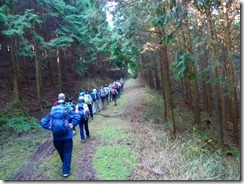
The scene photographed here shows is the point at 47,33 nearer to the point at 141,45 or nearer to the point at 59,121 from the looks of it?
the point at 141,45

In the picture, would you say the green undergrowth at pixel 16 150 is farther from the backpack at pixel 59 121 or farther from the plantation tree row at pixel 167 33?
the plantation tree row at pixel 167 33

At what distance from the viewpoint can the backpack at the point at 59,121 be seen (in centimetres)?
704

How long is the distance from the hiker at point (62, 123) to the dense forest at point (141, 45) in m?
3.49

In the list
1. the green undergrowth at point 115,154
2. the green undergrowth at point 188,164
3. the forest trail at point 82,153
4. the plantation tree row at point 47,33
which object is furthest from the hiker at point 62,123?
the plantation tree row at point 47,33

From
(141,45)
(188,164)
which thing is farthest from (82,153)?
(141,45)

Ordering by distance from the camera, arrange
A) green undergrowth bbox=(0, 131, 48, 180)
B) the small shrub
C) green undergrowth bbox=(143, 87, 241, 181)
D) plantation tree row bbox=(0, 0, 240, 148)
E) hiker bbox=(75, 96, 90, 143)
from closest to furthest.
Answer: green undergrowth bbox=(143, 87, 241, 181), plantation tree row bbox=(0, 0, 240, 148), green undergrowth bbox=(0, 131, 48, 180), hiker bbox=(75, 96, 90, 143), the small shrub

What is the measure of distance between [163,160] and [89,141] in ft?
12.5

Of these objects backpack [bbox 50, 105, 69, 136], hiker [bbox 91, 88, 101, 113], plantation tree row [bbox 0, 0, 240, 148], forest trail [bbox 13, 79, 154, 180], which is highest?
plantation tree row [bbox 0, 0, 240, 148]

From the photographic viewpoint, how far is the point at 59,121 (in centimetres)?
707

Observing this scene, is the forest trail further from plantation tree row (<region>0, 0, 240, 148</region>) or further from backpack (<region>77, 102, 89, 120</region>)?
plantation tree row (<region>0, 0, 240, 148</region>)

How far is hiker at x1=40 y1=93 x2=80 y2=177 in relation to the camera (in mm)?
7094

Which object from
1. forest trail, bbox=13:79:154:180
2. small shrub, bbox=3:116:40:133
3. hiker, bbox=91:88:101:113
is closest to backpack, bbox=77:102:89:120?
forest trail, bbox=13:79:154:180

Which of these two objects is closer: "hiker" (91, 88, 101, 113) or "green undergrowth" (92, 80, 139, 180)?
"green undergrowth" (92, 80, 139, 180)

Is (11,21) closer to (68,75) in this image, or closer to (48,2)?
(48,2)
